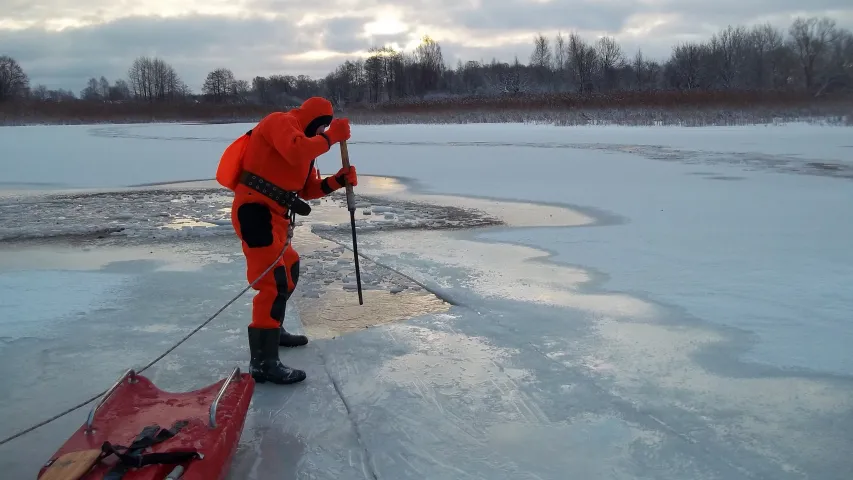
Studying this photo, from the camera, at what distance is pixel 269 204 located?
3.46 meters

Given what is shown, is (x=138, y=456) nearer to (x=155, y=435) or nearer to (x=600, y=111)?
(x=155, y=435)

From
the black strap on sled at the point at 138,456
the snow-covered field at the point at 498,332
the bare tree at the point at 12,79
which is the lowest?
the snow-covered field at the point at 498,332

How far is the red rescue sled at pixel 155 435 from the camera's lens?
2258 mm

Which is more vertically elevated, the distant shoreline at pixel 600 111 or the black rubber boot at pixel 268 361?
the distant shoreline at pixel 600 111

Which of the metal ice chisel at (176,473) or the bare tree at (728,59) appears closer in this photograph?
the metal ice chisel at (176,473)

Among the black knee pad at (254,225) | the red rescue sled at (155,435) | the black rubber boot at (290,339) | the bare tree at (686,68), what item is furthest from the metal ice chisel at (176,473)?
the bare tree at (686,68)

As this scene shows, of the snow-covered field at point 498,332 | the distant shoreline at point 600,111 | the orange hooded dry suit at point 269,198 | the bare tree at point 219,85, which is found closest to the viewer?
the snow-covered field at point 498,332

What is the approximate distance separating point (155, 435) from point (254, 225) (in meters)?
1.24

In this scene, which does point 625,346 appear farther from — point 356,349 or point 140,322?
point 140,322

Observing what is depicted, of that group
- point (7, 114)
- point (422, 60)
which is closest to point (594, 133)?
point (7, 114)

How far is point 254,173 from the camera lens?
3.46 m

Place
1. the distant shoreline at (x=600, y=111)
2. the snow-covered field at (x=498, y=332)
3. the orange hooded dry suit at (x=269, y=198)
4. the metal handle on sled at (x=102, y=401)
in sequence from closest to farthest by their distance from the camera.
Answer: the metal handle on sled at (x=102, y=401) → the snow-covered field at (x=498, y=332) → the orange hooded dry suit at (x=269, y=198) → the distant shoreline at (x=600, y=111)

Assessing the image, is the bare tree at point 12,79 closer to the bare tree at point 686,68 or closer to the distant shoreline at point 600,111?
the distant shoreline at point 600,111

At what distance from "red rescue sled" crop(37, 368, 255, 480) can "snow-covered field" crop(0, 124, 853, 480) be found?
22 cm
